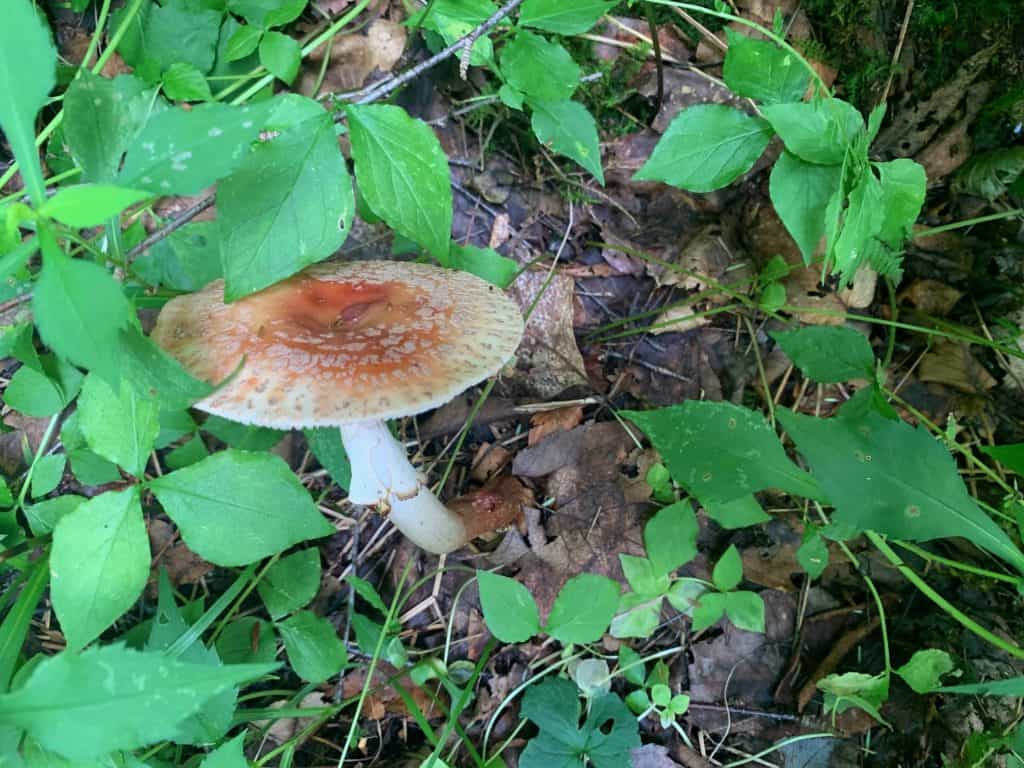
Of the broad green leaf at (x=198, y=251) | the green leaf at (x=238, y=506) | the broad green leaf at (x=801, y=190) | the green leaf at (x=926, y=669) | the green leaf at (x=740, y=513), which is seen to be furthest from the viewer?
the green leaf at (x=740, y=513)

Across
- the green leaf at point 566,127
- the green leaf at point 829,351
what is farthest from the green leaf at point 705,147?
the green leaf at point 829,351

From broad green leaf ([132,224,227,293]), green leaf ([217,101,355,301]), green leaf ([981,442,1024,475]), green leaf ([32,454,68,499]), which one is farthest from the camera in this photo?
green leaf ([32,454,68,499])

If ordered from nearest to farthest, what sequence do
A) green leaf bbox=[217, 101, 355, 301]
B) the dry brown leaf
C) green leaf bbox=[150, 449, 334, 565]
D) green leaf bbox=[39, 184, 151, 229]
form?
green leaf bbox=[39, 184, 151, 229] → green leaf bbox=[217, 101, 355, 301] → green leaf bbox=[150, 449, 334, 565] → the dry brown leaf

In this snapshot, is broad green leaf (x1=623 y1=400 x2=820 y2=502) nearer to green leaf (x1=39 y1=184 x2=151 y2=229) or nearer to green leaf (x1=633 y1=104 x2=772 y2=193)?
green leaf (x1=633 y1=104 x2=772 y2=193)

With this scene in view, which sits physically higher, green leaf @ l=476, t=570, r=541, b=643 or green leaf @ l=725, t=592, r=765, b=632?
green leaf @ l=476, t=570, r=541, b=643

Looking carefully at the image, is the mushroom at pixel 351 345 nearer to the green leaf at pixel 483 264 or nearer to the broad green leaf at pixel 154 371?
the broad green leaf at pixel 154 371

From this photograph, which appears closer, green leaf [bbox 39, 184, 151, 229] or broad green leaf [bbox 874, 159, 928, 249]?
green leaf [bbox 39, 184, 151, 229]

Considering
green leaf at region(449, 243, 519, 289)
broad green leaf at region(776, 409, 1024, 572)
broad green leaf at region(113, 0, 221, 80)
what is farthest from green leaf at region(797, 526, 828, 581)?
broad green leaf at region(113, 0, 221, 80)

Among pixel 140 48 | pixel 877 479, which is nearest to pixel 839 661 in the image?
pixel 877 479
